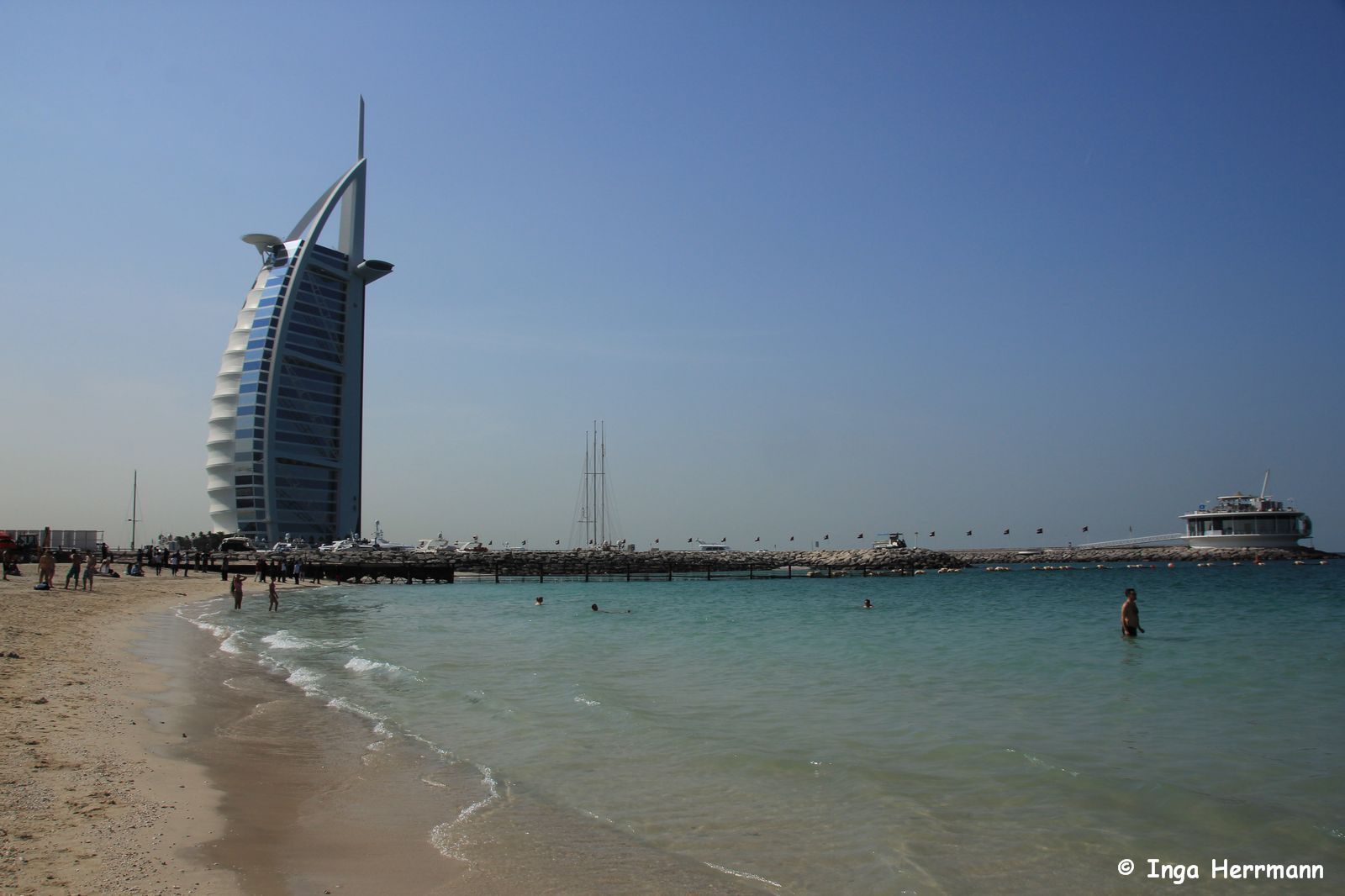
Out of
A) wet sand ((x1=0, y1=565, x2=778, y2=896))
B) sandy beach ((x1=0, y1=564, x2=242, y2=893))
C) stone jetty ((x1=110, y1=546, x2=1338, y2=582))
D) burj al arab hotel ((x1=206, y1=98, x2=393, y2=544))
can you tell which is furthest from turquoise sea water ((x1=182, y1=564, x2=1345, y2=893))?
burj al arab hotel ((x1=206, y1=98, x2=393, y2=544))

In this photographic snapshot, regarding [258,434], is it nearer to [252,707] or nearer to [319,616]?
[319,616]

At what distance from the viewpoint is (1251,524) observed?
9006 cm

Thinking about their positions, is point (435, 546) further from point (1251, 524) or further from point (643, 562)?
point (1251, 524)

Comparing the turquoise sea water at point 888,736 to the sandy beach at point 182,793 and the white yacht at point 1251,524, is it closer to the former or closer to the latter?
the sandy beach at point 182,793

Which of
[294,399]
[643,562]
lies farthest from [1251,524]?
[294,399]

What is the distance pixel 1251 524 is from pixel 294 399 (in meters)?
103

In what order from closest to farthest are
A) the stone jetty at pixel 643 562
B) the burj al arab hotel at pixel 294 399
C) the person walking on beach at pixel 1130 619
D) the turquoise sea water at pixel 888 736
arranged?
the turquoise sea water at pixel 888 736, the person walking on beach at pixel 1130 619, the stone jetty at pixel 643 562, the burj al arab hotel at pixel 294 399

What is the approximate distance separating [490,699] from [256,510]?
82.2m

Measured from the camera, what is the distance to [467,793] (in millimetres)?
7898

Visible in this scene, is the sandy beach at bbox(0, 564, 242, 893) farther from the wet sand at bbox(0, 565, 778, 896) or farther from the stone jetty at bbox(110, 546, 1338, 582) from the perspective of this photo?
the stone jetty at bbox(110, 546, 1338, 582)

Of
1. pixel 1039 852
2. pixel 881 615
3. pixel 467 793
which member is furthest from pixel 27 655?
pixel 881 615

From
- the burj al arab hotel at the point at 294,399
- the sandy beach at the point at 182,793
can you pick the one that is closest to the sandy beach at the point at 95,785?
the sandy beach at the point at 182,793

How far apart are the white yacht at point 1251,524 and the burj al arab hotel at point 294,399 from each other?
96.0 m

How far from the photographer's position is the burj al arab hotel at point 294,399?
85625 millimetres
